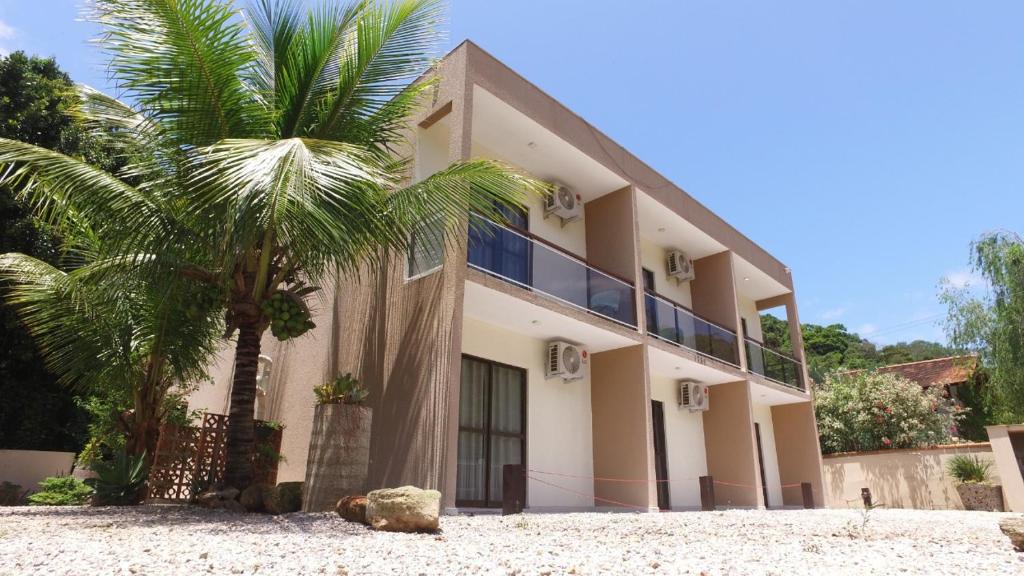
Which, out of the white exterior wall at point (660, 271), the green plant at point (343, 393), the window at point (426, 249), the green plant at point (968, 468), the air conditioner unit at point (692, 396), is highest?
the white exterior wall at point (660, 271)

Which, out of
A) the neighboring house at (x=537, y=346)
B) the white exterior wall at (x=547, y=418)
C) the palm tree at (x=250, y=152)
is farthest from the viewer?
the white exterior wall at (x=547, y=418)

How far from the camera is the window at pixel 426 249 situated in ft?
24.0

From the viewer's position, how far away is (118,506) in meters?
7.47

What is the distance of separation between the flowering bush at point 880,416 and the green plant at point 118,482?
703 inches

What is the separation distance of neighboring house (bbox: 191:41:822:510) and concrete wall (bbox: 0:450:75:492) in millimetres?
2699

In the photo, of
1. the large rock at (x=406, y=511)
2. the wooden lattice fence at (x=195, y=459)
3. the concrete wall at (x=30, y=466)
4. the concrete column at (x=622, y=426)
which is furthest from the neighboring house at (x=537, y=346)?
the concrete wall at (x=30, y=466)

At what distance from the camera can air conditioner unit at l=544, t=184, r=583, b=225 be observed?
36.8 ft

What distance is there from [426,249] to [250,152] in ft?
8.59

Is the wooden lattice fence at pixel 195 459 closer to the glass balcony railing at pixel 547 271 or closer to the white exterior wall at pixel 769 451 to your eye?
the glass balcony railing at pixel 547 271

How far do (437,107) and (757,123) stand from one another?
7.17 m

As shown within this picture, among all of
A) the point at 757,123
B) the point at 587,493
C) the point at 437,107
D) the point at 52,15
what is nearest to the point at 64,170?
the point at 52,15

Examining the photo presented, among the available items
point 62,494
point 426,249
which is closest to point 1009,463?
point 426,249

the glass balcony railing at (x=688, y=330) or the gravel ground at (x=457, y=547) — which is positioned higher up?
the glass balcony railing at (x=688, y=330)

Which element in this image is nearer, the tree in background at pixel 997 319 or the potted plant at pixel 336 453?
the potted plant at pixel 336 453
